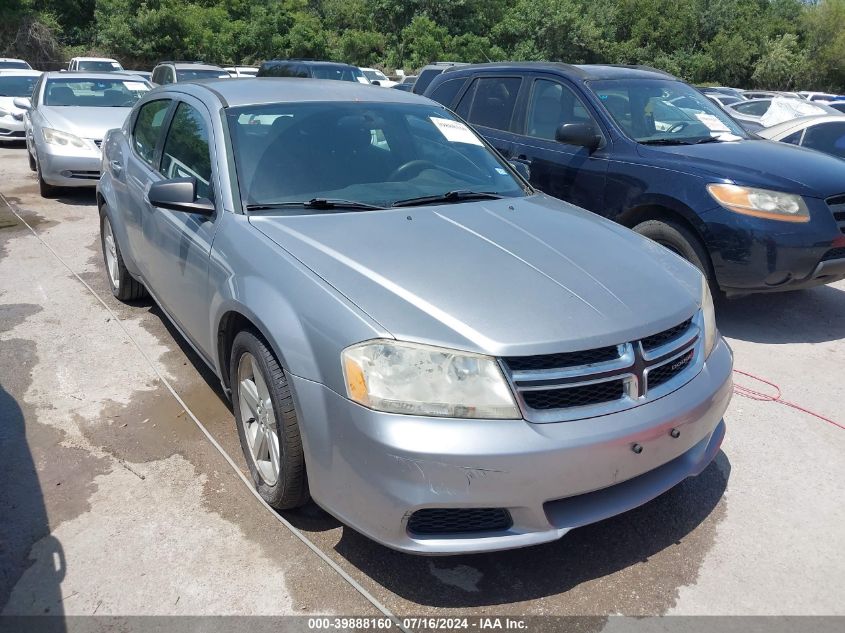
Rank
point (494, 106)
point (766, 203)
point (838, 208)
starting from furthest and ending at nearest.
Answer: point (494, 106) < point (838, 208) < point (766, 203)

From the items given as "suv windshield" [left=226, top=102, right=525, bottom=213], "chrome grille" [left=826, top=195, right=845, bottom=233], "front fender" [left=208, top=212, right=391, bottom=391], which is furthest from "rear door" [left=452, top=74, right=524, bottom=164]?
"front fender" [left=208, top=212, right=391, bottom=391]

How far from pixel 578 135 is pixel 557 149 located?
478 mm

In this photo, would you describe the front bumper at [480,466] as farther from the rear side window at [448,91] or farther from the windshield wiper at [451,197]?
the rear side window at [448,91]

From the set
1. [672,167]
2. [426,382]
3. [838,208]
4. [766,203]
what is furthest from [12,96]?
[426,382]

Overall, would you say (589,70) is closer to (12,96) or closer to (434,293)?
(434,293)

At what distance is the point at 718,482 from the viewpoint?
3.35 metres

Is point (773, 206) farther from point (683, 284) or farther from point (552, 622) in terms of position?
point (552, 622)

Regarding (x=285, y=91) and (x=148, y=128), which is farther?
(x=148, y=128)

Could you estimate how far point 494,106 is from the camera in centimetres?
667

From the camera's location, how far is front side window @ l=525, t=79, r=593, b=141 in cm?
594

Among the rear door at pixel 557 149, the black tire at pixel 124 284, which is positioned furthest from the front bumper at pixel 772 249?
the black tire at pixel 124 284

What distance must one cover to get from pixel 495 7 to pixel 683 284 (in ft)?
169

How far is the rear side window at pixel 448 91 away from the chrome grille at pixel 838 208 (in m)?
3.52

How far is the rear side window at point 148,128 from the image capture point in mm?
4457
